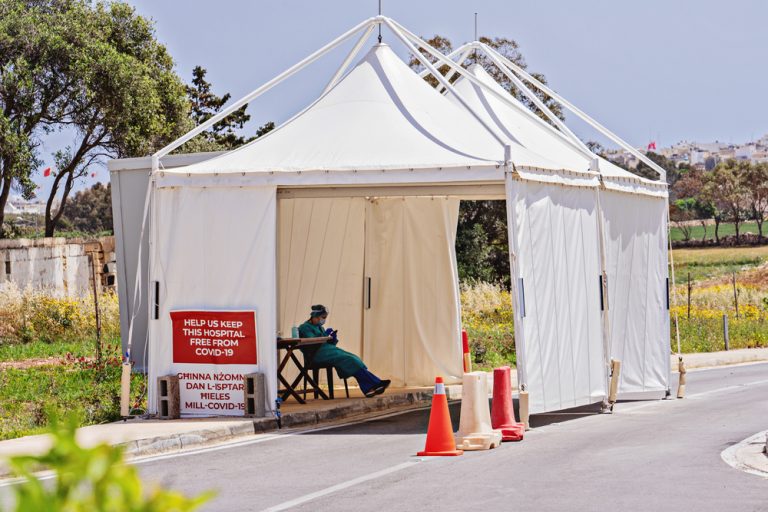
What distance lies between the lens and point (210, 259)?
50.4 feet

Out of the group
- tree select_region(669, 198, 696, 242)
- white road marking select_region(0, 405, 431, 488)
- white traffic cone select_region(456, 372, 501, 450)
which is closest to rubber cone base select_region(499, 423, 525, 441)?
white traffic cone select_region(456, 372, 501, 450)

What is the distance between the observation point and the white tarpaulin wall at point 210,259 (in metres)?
15.2

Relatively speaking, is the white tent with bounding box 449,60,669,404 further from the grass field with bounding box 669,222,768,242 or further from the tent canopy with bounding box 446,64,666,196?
the grass field with bounding box 669,222,768,242

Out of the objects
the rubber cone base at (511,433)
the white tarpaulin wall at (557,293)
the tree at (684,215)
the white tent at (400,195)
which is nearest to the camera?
the rubber cone base at (511,433)

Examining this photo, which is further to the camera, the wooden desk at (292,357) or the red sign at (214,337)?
the wooden desk at (292,357)

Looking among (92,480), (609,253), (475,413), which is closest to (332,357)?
(609,253)

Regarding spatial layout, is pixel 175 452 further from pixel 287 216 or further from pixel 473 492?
pixel 287 216

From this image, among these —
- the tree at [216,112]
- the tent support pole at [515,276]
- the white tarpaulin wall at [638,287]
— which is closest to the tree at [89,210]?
the tree at [216,112]

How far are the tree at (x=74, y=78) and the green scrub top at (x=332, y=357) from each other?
23.2 metres

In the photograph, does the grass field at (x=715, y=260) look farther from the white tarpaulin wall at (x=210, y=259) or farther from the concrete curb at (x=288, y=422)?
the white tarpaulin wall at (x=210, y=259)

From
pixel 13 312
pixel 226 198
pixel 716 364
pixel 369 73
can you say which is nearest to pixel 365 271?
pixel 369 73

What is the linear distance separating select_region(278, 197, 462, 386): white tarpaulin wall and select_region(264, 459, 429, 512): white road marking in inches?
304

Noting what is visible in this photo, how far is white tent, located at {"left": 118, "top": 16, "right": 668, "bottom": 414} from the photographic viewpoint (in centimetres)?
1488

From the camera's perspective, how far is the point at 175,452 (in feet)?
42.4
